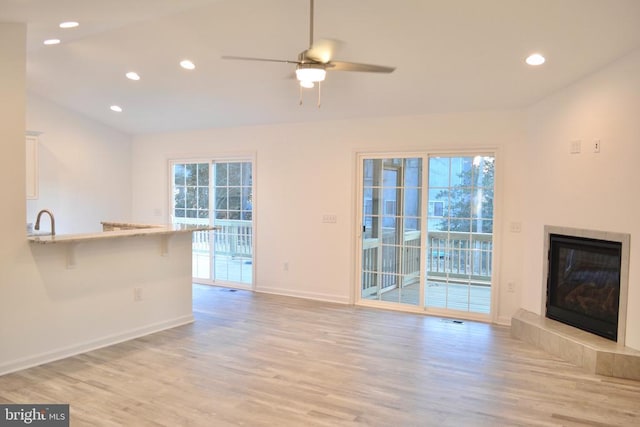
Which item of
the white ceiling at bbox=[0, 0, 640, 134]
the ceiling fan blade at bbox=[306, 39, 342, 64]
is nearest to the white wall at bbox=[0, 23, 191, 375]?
the white ceiling at bbox=[0, 0, 640, 134]

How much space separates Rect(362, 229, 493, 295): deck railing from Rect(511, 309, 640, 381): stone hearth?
0.82 metres

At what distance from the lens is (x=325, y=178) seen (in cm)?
647

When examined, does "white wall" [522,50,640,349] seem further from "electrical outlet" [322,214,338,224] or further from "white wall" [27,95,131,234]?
"white wall" [27,95,131,234]

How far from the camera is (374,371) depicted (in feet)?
12.7

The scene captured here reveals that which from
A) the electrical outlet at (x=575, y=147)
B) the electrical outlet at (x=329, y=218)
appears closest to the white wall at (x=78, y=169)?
the electrical outlet at (x=329, y=218)

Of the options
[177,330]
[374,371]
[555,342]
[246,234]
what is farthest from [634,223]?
[246,234]

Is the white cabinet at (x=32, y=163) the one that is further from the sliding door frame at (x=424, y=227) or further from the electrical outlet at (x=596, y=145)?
the electrical outlet at (x=596, y=145)

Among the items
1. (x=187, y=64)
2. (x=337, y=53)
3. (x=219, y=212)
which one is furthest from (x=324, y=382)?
(x=219, y=212)

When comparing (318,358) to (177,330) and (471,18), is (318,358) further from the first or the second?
(471,18)

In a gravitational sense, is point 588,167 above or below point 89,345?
above

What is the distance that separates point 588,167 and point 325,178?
3215 millimetres

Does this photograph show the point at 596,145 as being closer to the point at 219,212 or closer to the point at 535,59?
the point at 535,59

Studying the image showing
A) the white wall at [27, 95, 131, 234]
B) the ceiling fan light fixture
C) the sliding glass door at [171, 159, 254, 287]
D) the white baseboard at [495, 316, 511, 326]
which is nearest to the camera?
the ceiling fan light fixture

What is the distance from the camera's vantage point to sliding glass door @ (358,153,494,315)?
18.4ft
